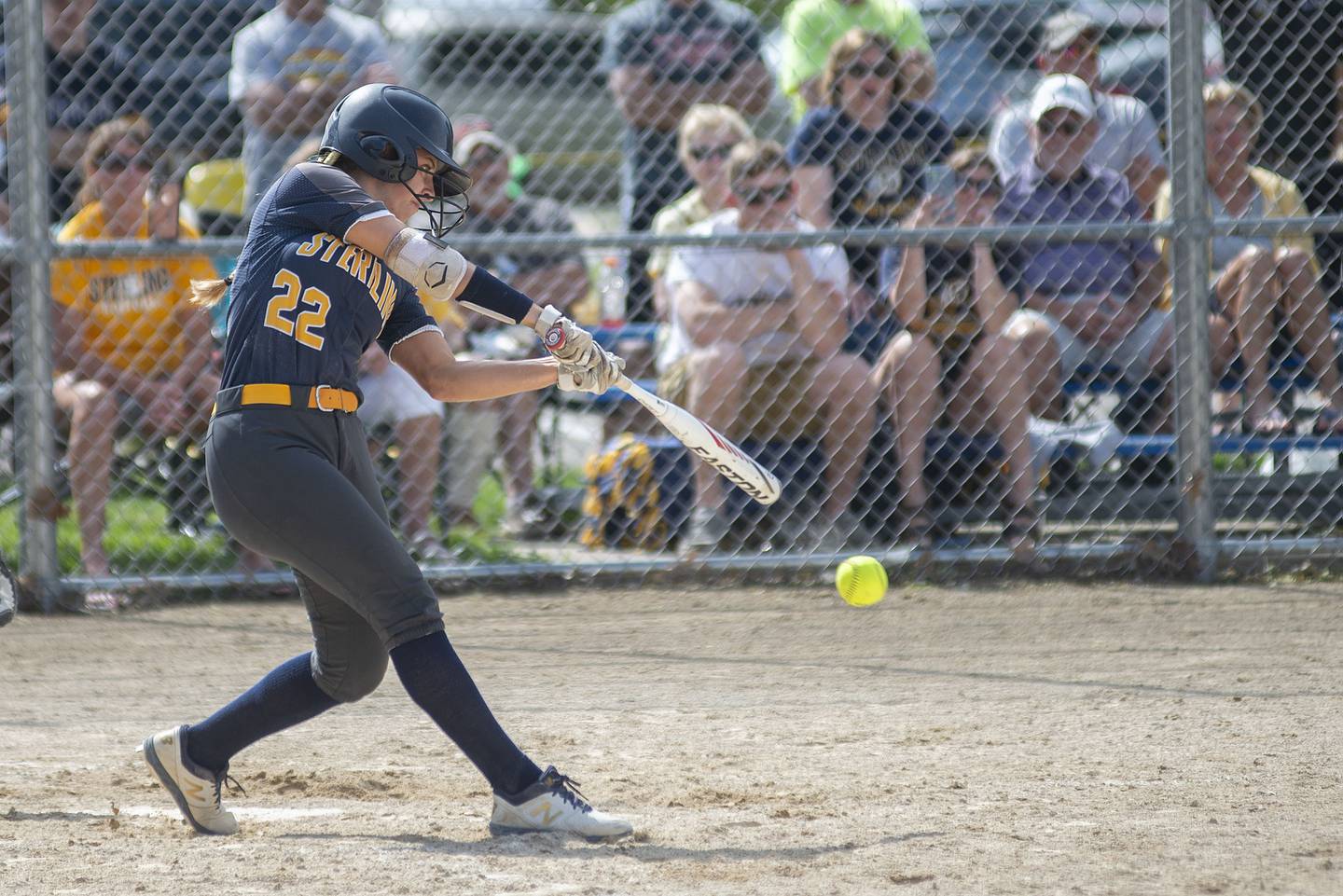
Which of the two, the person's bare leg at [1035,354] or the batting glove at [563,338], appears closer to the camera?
the batting glove at [563,338]

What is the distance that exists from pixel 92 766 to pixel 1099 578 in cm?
408

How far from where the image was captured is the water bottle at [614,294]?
7.96 meters

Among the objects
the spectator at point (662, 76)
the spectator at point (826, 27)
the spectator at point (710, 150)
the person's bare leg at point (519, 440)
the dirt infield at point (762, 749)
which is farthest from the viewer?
the spectator at point (662, 76)

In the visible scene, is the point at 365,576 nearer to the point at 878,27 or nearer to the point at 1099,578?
the point at 1099,578

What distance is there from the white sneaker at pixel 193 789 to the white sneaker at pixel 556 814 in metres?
0.65

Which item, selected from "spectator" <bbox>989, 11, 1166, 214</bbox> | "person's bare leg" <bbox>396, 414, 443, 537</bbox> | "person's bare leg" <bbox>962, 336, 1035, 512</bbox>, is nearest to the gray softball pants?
"person's bare leg" <bbox>396, 414, 443, 537</bbox>

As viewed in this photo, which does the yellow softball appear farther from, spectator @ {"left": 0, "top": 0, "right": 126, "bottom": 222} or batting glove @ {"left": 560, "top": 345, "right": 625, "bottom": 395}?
spectator @ {"left": 0, "top": 0, "right": 126, "bottom": 222}

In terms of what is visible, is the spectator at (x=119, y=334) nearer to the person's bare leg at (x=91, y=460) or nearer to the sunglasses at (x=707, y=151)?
the person's bare leg at (x=91, y=460)

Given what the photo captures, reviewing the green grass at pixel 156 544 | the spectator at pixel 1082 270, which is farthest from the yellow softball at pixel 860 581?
the green grass at pixel 156 544

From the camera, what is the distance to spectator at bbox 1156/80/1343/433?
6.37m

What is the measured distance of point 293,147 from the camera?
274 inches

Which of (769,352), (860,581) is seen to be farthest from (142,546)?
(860,581)

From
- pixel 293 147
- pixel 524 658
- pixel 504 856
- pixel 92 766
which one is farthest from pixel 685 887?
pixel 293 147

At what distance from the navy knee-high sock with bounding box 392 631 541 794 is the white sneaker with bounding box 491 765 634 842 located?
3cm
